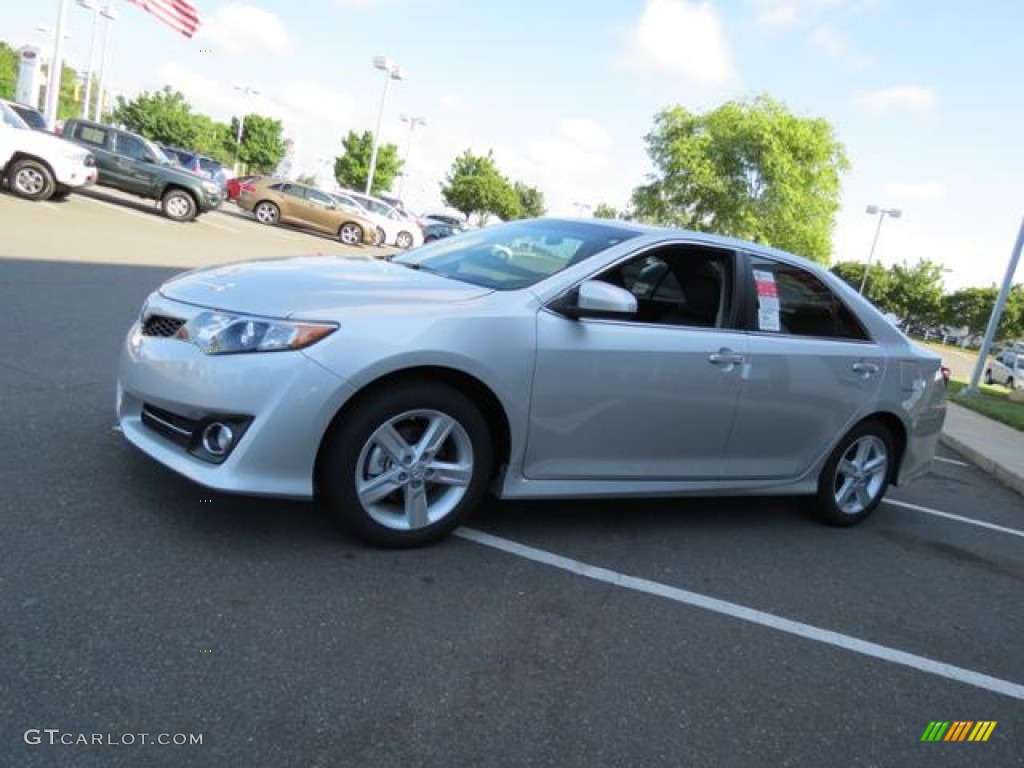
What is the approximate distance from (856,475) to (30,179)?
48.8 feet

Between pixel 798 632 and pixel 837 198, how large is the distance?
181ft

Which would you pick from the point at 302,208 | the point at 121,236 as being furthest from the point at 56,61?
the point at 121,236

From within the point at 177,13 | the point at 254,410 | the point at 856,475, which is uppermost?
the point at 177,13

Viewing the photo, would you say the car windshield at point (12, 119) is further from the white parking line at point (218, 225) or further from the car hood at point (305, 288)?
the car hood at point (305, 288)

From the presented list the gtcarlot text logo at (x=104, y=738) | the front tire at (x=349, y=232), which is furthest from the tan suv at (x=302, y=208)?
the gtcarlot text logo at (x=104, y=738)

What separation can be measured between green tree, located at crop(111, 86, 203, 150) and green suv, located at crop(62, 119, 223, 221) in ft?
160

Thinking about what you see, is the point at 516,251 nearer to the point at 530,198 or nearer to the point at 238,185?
the point at 238,185

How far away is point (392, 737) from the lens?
2.34 m

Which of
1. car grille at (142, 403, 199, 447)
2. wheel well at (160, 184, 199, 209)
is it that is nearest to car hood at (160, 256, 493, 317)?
car grille at (142, 403, 199, 447)

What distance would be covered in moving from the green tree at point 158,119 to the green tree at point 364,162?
39.2ft

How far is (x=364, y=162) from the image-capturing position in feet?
206

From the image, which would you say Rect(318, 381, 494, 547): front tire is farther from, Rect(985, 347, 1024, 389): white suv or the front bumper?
Rect(985, 347, 1024, 389): white suv

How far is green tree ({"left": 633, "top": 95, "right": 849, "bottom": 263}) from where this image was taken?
1988 inches

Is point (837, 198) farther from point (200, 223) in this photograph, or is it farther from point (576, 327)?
point (576, 327)
